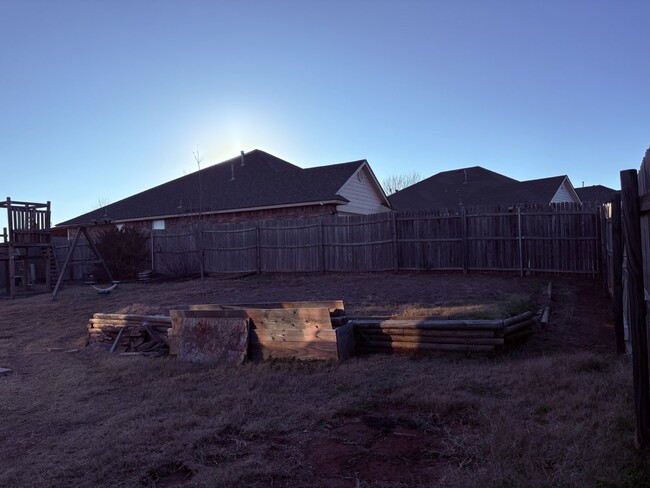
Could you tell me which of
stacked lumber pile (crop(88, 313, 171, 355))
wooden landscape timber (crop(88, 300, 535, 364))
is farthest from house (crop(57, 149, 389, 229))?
wooden landscape timber (crop(88, 300, 535, 364))

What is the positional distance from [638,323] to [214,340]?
5.17 meters

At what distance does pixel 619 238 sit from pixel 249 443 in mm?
4929

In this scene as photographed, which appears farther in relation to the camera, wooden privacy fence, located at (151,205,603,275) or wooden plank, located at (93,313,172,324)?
wooden privacy fence, located at (151,205,603,275)

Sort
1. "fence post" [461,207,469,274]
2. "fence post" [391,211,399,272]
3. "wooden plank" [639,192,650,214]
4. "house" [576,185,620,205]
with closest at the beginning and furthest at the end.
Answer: "wooden plank" [639,192,650,214]
"fence post" [461,207,469,274]
"fence post" [391,211,399,272]
"house" [576,185,620,205]

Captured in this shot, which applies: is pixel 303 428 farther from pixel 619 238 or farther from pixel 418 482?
pixel 619 238

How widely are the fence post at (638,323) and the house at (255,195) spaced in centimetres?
1747

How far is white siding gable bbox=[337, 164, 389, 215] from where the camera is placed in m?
22.6

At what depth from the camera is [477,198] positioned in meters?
28.9

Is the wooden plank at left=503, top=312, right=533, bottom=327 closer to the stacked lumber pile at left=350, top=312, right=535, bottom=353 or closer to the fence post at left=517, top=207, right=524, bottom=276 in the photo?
the stacked lumber pile at left=350, top=312, right=535, bottom=353

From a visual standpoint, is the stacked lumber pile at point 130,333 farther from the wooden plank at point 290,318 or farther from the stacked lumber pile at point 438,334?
the stacked lumber pile at point 438,334

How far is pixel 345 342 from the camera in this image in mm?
6668

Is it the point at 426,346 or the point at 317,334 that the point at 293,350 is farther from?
the point at 426,346

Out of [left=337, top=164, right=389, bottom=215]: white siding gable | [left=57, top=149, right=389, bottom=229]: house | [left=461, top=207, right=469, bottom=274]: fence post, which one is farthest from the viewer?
[left=337, top=164, right=389, bottom=215]: white siding gable

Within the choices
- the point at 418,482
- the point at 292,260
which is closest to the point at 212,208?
the point at 292,260
